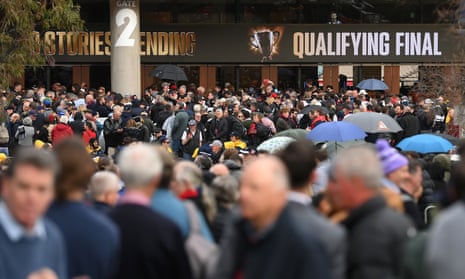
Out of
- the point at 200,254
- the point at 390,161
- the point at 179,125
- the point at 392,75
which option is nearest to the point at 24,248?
the point at 200,254

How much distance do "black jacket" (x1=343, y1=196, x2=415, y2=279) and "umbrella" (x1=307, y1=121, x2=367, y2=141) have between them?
34.6ft

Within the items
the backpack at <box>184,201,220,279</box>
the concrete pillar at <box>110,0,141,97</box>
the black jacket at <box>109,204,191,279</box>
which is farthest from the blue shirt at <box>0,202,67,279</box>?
the concrete pillar at <box>110,0,141,97</box>

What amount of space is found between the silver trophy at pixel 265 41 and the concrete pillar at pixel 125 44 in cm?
602

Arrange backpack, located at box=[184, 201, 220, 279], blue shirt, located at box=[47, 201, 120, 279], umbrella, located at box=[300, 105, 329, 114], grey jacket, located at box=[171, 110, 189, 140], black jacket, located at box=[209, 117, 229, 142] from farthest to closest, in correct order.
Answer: grey jacket, located at box=[171, 110, 189, 140] → umbrella, located at box=[300, 105, 329, 114] → black jacket, located at box=[209, 117, 229, 142] → backpack, located at box=[184, 201, 220, 279] → blue shirt, located at box=[47, 201, 120, 279]

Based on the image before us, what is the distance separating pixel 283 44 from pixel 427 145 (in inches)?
1007

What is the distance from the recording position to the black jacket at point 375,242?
5.44 meters

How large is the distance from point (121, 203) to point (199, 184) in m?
1.46

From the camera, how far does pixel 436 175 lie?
11.5 metres

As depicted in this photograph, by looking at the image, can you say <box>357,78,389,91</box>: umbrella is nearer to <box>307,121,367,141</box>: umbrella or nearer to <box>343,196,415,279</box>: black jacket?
<box>307,121,367,141</box>: umbrella

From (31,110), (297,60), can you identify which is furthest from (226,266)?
(297,60)

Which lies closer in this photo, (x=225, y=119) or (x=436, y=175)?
(x=436, y=175)

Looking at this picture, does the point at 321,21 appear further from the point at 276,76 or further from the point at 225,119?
the point at 225,119

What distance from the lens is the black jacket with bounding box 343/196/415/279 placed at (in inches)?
214

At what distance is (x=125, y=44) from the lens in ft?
118
